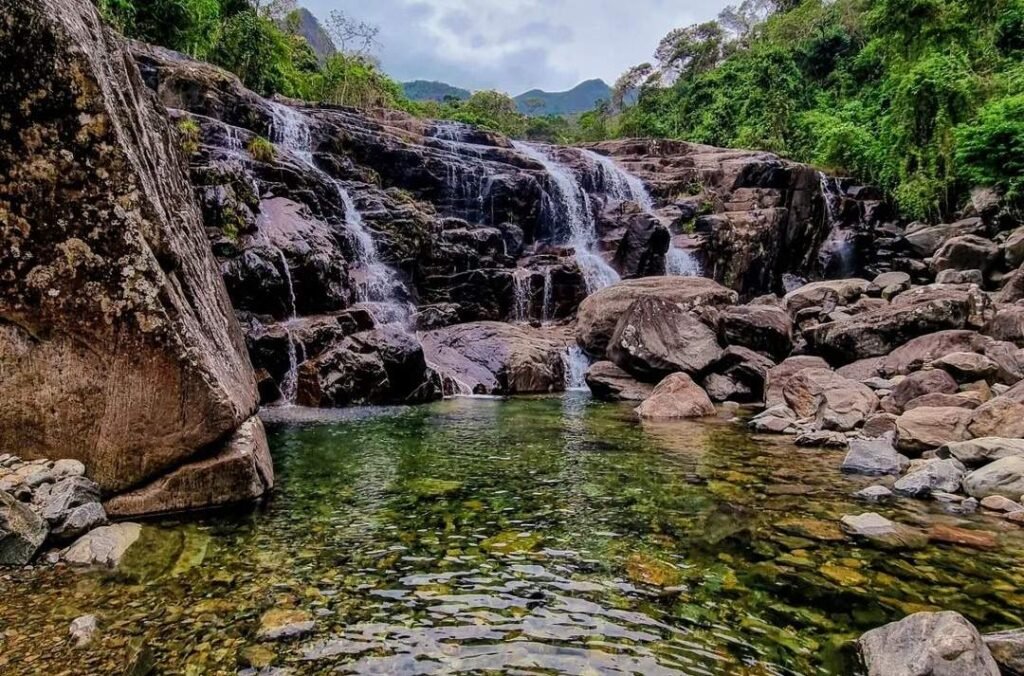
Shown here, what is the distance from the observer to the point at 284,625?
161 inches

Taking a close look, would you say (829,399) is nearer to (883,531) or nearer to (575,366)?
(883,531)

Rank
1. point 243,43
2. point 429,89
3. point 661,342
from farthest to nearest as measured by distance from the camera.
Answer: point 429,89
point 243,43
point 661,342

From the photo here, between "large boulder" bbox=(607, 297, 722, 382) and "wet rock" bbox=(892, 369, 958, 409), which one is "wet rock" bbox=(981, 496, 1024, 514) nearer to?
"wet rock" bbox=(892, 369, 958, 409)

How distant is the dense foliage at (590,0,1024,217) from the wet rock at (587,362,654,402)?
20.7 m

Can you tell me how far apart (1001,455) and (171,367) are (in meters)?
9.68

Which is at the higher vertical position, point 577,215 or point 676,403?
point 577,215

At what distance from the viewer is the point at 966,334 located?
44.4ft

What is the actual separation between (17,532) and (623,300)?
18467mm

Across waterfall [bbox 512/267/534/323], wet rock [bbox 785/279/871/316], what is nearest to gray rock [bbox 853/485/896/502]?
wet rock [bbox 785/279/871/316]

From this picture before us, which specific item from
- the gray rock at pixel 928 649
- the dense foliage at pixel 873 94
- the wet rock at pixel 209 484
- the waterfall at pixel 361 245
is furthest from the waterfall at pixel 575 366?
the dense foliage at pixel 873 94

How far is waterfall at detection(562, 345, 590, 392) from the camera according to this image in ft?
67.5

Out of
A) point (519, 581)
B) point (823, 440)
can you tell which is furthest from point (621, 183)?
point (519, 581)

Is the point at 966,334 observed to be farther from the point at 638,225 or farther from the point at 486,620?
the point at 638,225

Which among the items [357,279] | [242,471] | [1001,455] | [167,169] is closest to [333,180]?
[357,279]
